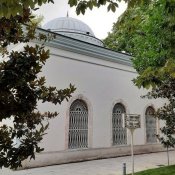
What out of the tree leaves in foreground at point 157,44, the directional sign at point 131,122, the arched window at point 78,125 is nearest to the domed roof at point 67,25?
the arched window at point 78,125

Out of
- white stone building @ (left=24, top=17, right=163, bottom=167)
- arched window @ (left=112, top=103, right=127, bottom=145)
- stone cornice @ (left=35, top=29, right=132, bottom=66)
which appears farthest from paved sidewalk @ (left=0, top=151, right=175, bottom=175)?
stone cornice @ (left=35, top=29, right=132, bottom=66)

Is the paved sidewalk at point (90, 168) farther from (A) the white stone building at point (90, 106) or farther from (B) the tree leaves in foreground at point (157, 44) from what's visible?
(B) the tree leaves in foreground at point (157, 44)

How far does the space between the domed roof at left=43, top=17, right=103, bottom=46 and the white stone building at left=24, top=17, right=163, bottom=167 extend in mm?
4374

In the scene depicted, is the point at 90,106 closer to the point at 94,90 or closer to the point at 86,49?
the point at 94,90

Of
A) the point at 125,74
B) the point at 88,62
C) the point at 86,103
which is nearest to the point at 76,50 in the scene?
the point at 88,62

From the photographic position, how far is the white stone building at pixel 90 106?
43.5 feet

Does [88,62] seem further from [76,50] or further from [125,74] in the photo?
[125,74]

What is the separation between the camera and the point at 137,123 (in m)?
9.69

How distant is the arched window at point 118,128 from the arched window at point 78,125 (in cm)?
209

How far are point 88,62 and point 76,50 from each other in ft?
3.21

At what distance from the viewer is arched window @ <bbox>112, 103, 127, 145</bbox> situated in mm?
15878

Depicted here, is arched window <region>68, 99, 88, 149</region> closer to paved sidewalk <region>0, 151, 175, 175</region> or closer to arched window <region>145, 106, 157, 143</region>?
paved sidewalk <region>0, 151, 175, 175</region>

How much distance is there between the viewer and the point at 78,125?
46.3 ft

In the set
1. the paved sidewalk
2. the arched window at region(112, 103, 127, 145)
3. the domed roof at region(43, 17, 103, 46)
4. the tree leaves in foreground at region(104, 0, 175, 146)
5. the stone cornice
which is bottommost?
the paved sidewalk
